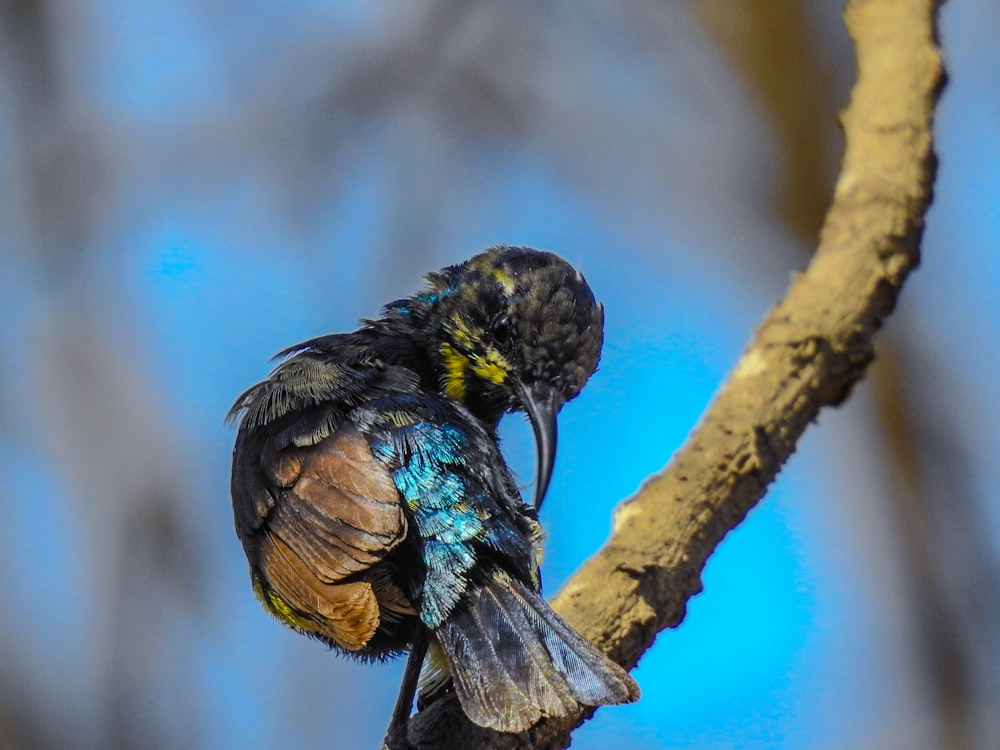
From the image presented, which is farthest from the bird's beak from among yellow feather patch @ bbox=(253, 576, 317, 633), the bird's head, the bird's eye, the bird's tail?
yellow feather patch @ bbox=(253, 576, 317, 633)

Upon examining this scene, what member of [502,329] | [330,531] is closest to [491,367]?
[502,329]

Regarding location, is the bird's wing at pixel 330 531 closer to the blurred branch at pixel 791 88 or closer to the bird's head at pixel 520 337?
the bird's head at pixel 520 337

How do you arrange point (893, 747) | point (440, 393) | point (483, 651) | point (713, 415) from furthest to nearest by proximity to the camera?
point (893, 747), point (440, 393), point (713, 415), point (483, 651)

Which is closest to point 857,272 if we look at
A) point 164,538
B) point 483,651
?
point 483,651

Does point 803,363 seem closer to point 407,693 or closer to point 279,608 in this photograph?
point 407,693

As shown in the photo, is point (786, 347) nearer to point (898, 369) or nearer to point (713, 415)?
point (713, 415)

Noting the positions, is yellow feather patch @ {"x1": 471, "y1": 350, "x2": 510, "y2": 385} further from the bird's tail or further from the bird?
the bird's tail
